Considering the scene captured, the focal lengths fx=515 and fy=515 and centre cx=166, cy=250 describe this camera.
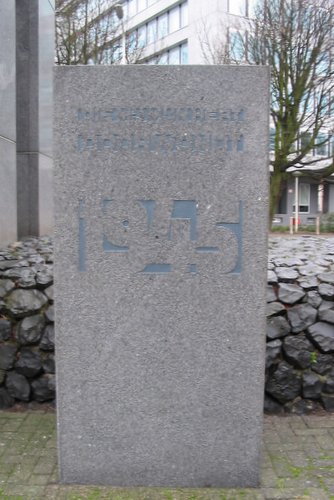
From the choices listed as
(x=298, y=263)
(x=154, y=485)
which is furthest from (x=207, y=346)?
(x=298, y=263)

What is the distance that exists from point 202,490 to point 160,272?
127 centimetres

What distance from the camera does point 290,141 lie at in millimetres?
20812

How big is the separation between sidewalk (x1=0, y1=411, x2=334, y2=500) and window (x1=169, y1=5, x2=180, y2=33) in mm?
35146

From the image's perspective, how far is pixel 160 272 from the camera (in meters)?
2.86

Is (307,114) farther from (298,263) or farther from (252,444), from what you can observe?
(252,444)

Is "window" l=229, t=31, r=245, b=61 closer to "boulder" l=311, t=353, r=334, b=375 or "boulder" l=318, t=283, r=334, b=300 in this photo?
"boulder" l=318, t=283, r=334, b=300

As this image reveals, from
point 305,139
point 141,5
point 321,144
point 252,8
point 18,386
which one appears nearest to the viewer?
point 18,386

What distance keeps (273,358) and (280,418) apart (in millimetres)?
453

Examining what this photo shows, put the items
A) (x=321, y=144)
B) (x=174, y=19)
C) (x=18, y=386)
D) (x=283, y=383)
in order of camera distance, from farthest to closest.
→ 1. (x=174, y=19)
2. (x=321, y=144)
3. (x=18, y=386)
4. (x=283, y=383)

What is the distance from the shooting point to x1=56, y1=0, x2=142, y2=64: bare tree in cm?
1502

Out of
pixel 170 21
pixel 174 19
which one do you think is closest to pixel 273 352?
pixel 174 19

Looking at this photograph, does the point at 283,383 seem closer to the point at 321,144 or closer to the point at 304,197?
the point at 321,144

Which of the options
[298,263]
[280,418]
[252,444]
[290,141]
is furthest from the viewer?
[290,141]

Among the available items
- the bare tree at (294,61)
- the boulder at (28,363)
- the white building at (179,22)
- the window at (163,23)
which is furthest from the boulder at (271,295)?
the window at (163,23)
